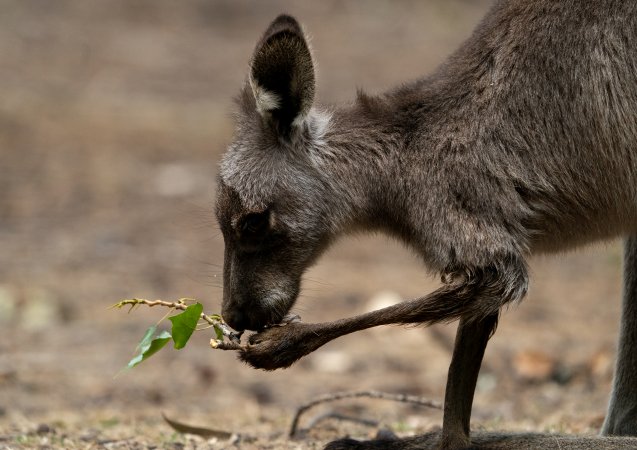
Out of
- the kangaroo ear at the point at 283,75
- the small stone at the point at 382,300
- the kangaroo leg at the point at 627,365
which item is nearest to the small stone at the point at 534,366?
the small stone at the point at 382,300

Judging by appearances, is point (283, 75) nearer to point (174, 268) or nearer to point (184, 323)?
point (184, 323)

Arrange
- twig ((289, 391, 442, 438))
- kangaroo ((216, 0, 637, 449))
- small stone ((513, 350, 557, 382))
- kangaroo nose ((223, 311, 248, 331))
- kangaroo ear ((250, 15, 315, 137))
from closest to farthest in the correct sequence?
kangaroo ((216, 0, 637, 449)) → kangaroo ear ((250, 15, 315, 137)) → kangaroo nose ((223, 311, 248, 331)) → twig ((289, 391, 442, 438)) → small stone ((513, 350, 557, 382))

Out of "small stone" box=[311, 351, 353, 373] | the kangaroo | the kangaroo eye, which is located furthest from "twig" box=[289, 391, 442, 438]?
"small stone" box=[311, 351, 353, 373]

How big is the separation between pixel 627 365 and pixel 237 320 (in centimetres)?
196

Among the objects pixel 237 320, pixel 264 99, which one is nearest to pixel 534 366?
pixel 237 320

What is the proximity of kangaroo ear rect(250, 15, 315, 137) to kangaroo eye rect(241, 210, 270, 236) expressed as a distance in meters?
0.40

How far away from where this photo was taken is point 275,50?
4805mm

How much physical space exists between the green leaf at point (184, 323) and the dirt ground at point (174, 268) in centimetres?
67

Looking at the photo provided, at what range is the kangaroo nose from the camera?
5.04 metres

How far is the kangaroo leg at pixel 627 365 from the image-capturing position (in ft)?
17.6

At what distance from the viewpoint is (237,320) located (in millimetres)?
5043

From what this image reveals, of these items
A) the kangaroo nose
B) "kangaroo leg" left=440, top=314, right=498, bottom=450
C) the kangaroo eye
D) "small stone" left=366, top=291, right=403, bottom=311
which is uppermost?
"small stone" left=366, top=291, right=403, bottom=311

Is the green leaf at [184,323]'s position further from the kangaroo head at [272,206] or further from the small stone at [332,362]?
the small stone at [332,362]

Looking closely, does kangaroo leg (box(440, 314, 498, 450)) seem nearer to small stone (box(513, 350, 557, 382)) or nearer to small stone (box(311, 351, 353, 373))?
small stone (box(513, 350, 557, 382))
